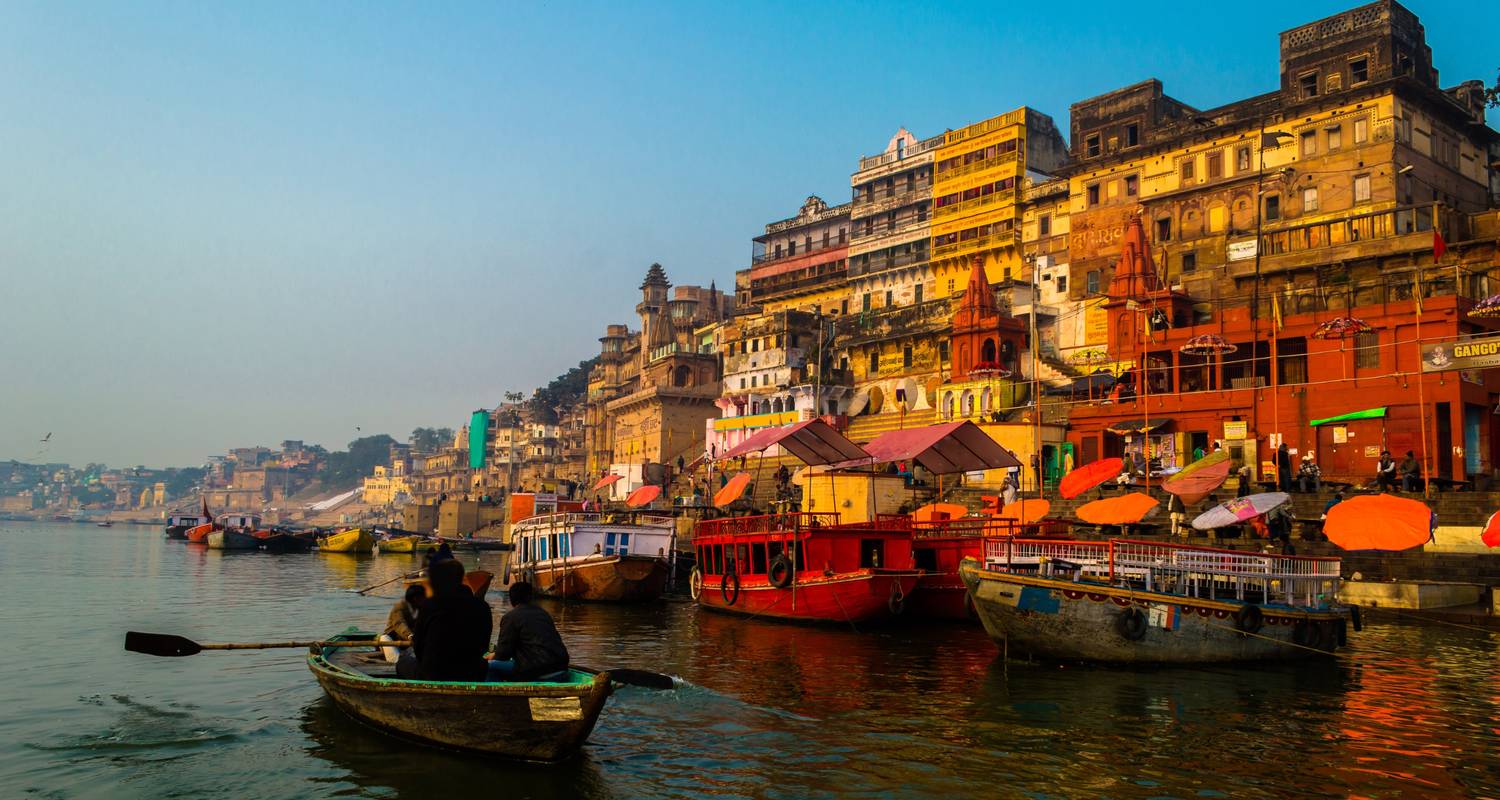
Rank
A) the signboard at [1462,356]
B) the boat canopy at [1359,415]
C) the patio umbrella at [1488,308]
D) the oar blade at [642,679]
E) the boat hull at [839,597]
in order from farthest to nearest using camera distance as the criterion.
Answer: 1. the boat canopy at [1359,415]
2. the patio umbrella at [1488,308]
3. the signboard at [1462,356]
4. the boat hull at [839,597]
5. the oar blade at [642,679]

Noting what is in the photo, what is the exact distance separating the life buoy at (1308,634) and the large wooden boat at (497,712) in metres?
12.7

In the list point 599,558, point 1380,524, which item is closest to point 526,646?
point 1380,524

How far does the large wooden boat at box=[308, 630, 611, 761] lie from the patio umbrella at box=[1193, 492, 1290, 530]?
1421 cm

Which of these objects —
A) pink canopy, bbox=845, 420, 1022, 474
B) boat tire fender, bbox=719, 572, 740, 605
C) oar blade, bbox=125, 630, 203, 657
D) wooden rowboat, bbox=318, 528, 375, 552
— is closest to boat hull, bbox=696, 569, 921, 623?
boat tire fender, bbox=719, 572, 740, 605

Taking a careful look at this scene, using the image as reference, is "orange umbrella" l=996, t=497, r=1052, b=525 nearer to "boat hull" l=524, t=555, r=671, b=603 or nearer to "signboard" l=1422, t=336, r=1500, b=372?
"boat hull" l=524, t=555, r=671, b=603

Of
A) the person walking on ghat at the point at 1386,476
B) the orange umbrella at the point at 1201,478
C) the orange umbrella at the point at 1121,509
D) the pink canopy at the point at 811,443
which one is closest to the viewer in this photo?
the orange umbrella at the point at 1121,509

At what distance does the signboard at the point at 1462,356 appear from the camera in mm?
26453

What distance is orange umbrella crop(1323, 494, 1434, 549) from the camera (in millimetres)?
18250

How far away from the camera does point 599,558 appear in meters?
30.5

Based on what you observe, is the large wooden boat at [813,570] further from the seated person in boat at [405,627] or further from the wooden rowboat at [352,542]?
the wooden rowboat at [352,542]

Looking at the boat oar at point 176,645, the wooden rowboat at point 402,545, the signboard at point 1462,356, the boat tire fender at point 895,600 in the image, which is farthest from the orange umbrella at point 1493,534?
the wooden rowboat at point 402,545

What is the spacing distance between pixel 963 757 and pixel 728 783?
2726 millimetres

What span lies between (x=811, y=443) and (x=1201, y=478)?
9888 millimetres

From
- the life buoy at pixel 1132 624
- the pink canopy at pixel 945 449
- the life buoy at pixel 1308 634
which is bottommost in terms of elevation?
the life buoy at pixel 1308 634
